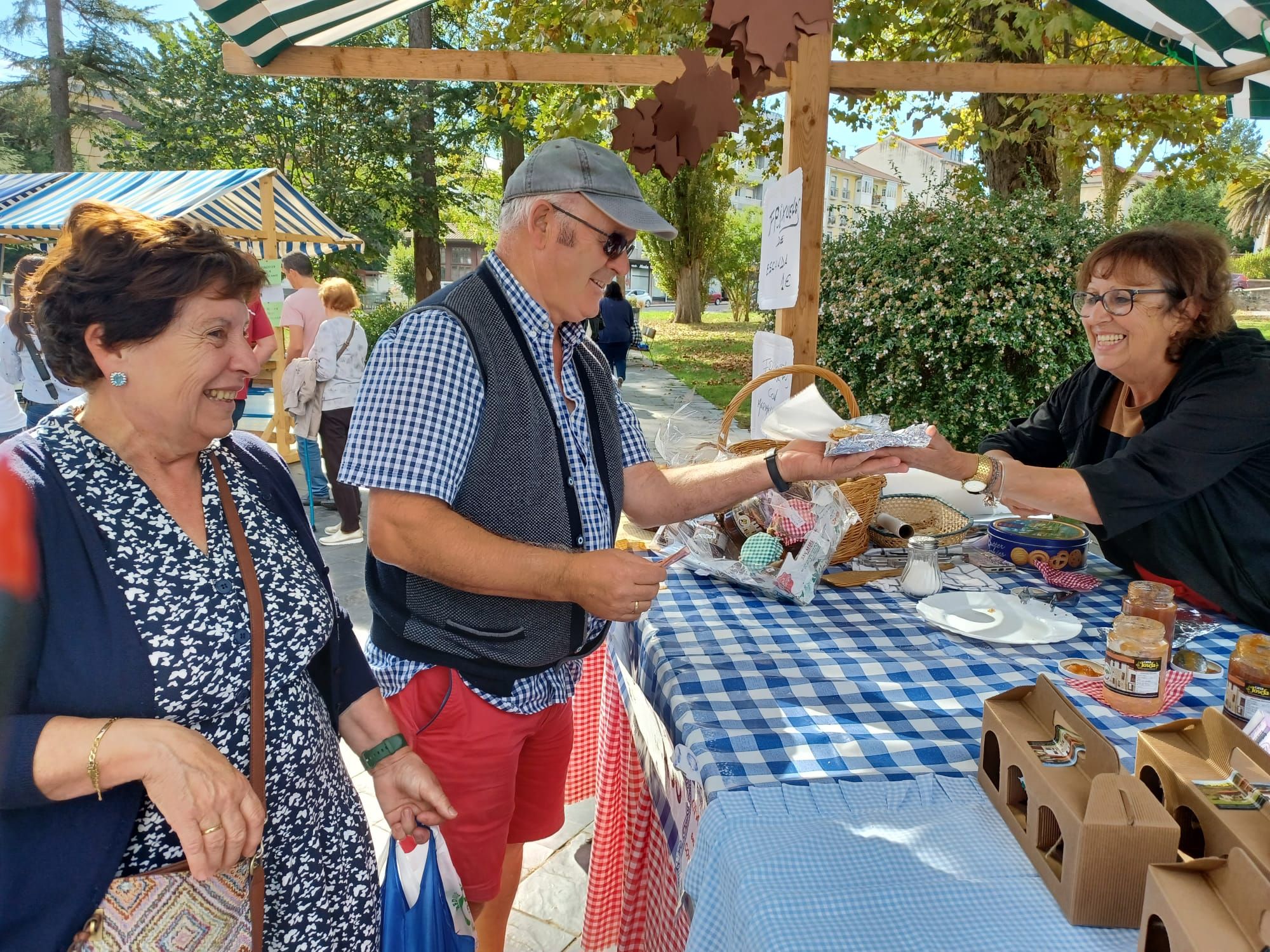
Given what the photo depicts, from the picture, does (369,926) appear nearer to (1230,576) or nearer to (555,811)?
(555,811)

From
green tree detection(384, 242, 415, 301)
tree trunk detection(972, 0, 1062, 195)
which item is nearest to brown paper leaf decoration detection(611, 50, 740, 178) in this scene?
tree trunk detection(972, 0, 1062, 195)

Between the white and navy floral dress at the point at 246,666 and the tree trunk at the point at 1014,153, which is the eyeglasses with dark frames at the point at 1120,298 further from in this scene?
the tree trunk at the point at 1014,153

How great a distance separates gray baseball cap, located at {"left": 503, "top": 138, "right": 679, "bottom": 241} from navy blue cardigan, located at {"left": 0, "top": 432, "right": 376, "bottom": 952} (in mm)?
1048

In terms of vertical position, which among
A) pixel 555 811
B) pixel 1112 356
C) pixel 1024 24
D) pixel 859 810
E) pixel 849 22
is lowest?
pixel 555 811

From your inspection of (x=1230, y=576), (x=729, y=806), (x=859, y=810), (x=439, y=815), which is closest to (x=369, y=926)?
(x=439, y=815)

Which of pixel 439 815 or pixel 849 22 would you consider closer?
pixel 439 815

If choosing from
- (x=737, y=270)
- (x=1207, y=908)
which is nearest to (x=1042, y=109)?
(x=1207, y=908)

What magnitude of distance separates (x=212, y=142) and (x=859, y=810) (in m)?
18.4

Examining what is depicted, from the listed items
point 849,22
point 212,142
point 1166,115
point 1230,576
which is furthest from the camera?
point 212,142

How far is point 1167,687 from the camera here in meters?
1.68

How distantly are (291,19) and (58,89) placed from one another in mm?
26362

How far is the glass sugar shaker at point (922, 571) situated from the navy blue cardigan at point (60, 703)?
174cm

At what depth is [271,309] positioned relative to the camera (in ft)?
28.7

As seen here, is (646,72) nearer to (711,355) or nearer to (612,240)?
(612,240)
